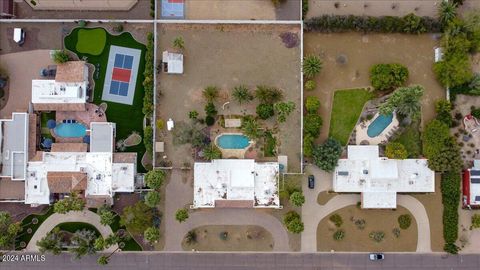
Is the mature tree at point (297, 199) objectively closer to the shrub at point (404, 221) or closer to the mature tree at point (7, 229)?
the shrub at point (404, 221)

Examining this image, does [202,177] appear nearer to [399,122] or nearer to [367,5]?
[399,122]

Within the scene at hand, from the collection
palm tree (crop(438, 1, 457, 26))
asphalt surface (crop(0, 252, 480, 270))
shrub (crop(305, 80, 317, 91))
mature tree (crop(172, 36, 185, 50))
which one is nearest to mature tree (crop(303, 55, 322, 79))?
shrub (crop(305, 80, 317, 91))

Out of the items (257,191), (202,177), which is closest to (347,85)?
(257,191)

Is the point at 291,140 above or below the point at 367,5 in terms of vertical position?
below

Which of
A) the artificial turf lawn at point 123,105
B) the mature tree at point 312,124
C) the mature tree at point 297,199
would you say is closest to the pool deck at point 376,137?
the mature tree at point 312,124

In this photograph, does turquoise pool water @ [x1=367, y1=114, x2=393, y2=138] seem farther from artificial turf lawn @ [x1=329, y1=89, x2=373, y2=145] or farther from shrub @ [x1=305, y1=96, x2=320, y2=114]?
shrub @ [x1=305, y1=96, x2=320, y2=114]
